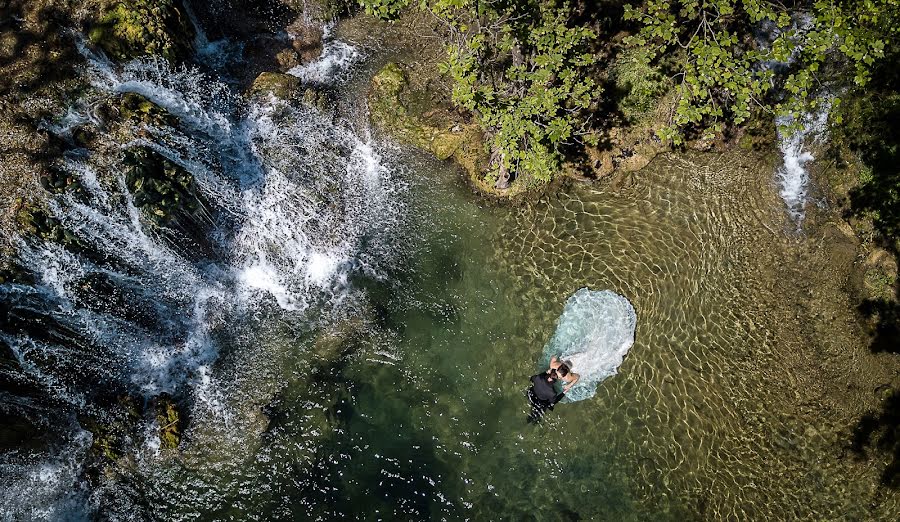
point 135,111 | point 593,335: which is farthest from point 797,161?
point 135,111

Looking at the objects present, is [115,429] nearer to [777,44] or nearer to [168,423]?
[168,423]

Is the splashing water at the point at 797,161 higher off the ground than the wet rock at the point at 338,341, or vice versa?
the splashing water at the point at 797,161

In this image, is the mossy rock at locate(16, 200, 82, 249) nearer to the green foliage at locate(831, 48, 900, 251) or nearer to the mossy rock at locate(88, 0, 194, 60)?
the mossy rock at locate(88, 0, 194, 60)

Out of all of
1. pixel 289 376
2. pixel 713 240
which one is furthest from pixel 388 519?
pixel 713 240

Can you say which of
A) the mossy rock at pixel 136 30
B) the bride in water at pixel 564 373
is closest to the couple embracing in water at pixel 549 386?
the bride in water at pixel 564 373

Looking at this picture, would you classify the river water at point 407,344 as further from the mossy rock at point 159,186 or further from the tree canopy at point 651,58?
the tree canopy at point 651,58

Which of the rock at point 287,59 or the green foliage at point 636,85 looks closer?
the green foliage at point 636,85

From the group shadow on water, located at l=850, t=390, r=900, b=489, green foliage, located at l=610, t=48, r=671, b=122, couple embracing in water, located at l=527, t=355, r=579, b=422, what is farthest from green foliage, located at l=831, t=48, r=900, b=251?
couple embracing in water, located at l=527, t=355, r=579, b=422

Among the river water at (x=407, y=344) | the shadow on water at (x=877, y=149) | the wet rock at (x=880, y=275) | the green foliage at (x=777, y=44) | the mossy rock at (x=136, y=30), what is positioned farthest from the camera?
the mossy rock at (x=136, y=30)
